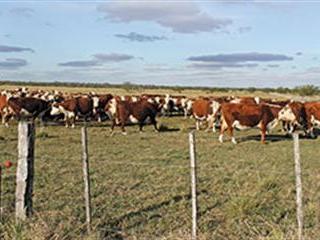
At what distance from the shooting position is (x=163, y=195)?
37.1ft

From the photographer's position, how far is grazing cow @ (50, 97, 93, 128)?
30.7 m

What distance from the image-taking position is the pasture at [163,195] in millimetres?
8453

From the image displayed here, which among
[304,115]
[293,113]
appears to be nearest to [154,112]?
[293,113]

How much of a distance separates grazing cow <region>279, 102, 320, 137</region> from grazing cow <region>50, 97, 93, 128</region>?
10565 millimetres

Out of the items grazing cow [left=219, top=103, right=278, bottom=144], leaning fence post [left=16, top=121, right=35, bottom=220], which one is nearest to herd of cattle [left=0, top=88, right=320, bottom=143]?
grazing cow [left=219, top=103, right=278, bottom=144]

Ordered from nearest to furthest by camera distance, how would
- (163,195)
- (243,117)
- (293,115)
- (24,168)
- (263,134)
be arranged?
(24,168) → (163,195) → (263,134) → (243,117) → (293,115)

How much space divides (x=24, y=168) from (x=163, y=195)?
377 cm

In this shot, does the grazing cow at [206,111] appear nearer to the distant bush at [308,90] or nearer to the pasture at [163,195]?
the pasture at [163,195]

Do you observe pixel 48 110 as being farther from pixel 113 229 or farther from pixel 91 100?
pixel 113 229

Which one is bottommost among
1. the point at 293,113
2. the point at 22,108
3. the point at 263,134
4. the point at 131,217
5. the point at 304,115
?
the point at 131,217

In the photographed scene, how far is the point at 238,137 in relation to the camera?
25469 millimetres

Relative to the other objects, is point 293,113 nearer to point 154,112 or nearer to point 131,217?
point 154,112

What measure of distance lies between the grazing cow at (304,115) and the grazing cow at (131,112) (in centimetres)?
621

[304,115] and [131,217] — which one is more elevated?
[304,115]
